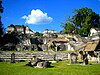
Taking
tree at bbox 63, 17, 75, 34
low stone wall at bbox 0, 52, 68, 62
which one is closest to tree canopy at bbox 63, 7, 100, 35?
tree at bbox 63, 17, 75, 34

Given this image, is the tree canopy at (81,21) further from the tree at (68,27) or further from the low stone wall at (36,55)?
the low stone wall at (36,55)

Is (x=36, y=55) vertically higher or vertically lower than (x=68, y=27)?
lower

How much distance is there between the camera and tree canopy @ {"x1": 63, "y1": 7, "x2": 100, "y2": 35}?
8494cm

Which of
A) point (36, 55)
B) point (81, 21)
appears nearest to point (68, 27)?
point (81, 21)

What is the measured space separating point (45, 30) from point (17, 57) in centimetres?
8267

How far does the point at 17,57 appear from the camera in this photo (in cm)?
4147

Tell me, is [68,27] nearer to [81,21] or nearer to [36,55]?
[81,21]

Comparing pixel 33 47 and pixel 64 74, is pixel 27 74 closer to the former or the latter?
pixel 64 74

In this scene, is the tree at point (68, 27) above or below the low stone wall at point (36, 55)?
above

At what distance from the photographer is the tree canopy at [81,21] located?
84.9 meters

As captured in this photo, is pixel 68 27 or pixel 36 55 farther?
pixel 68 27

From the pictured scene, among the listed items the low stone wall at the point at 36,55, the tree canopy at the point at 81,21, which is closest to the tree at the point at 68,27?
the tree canopy at the point at 81,21

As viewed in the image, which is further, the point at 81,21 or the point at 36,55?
the point at 81,21

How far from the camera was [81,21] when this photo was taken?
285ft
